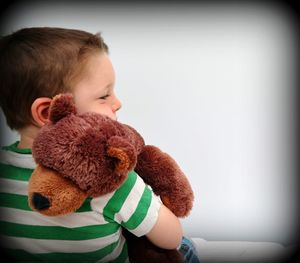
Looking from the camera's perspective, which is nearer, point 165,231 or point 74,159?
point 74,159

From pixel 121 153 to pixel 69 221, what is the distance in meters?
0.19

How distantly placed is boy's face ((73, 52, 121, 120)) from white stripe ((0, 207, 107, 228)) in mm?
179

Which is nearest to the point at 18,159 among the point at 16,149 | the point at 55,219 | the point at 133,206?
the point at 16,149

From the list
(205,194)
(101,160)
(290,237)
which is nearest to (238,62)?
(205,194)

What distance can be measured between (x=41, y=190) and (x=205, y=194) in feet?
2.13

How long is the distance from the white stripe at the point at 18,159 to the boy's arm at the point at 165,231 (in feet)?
0.79

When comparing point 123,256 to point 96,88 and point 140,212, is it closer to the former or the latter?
point 140,212

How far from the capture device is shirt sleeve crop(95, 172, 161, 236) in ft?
2.09

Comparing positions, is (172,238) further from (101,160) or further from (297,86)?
(297,86)

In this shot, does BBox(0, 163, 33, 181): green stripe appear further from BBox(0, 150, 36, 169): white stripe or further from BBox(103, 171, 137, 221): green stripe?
BBox(103, 171, 137, 221): green stripe

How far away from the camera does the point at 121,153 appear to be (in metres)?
0.55

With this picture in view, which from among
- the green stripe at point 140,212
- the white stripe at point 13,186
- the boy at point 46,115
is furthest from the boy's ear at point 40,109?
the green stripe at point 140,212

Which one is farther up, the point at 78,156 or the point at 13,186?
the point at 78,156

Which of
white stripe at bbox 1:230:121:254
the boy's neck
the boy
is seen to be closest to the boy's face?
the boy
